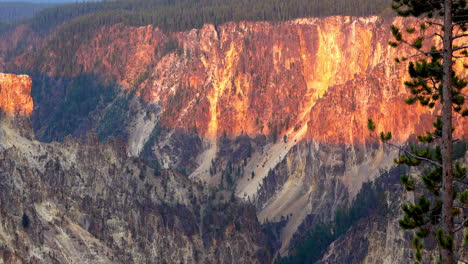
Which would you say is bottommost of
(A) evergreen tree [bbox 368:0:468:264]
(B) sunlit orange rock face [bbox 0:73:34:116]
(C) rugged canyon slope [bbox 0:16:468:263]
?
(C) rugged canyon slope [bbox 0:16:468:263]

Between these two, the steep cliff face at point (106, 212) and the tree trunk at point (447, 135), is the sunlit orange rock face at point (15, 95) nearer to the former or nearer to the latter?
the steep cliff face at point (106, 212)

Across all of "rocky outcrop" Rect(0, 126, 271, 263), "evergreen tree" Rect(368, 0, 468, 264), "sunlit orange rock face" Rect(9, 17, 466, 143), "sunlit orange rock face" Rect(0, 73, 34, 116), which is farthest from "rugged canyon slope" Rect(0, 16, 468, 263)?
"evergreen tree" Rect(368, 0, 468, 264)

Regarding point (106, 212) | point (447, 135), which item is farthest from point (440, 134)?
point (106, 212)

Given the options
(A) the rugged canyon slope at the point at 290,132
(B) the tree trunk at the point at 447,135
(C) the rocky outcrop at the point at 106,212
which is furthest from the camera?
(A) the rugged canyon slope at the point at 290,132

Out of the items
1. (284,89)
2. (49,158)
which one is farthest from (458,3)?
(284,89)

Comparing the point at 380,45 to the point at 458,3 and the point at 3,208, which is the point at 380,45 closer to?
the point at 3,208

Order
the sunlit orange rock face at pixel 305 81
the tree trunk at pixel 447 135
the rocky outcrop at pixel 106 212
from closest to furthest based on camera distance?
the tree trunk at pixel 447 135
the rocky outcrop at pixel 106 212
the sunlit orange rock face at pixel 305 81

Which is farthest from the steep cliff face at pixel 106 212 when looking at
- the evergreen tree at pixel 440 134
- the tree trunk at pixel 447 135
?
the tree trunk at pixel 447 135

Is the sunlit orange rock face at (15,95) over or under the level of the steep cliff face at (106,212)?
over

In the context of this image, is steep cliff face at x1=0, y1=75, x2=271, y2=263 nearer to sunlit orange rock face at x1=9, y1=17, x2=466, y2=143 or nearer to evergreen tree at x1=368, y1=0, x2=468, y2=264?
sunlit orange rock face at x1=9, y1=17, x2=466, y2=143
